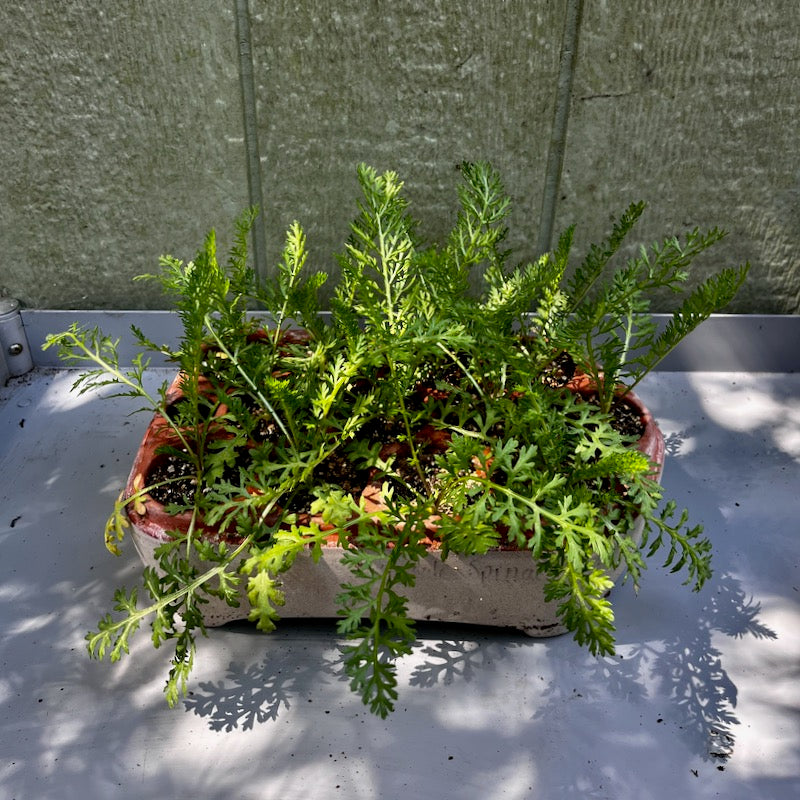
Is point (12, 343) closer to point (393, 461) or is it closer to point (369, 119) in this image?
point (369, 119)

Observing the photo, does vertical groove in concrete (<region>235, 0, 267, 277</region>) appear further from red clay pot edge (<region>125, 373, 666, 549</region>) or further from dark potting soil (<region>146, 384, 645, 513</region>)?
dark potting soil (<region>146, 384, 645, 513</region>)

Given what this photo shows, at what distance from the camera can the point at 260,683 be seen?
79.4 inches

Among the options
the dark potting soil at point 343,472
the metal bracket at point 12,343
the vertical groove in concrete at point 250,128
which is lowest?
the metal bracket at point 12,343

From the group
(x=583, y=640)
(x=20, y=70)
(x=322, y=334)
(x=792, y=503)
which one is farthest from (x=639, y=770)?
(x=20, y=70)

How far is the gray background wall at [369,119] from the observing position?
2.66 meters

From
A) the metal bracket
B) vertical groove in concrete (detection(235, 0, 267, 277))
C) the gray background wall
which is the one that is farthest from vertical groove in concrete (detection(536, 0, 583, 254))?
the metal bracket

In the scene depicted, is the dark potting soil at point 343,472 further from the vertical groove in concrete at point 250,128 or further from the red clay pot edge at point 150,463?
the vertical groove in concrete at point 250,128

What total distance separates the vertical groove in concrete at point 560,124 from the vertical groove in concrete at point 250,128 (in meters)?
1.08

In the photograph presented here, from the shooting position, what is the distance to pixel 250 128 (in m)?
2.83

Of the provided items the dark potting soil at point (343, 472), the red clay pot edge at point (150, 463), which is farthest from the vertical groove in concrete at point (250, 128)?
the dark potting soil at point (343, 472)

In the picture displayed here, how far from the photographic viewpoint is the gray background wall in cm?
266

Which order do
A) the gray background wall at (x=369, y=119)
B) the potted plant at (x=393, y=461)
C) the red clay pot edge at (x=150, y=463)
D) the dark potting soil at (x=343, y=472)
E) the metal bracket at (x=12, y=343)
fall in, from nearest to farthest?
the potted plant at (x=393, y=461), the red clay pot edge at (x=150, y=463), the dark potting soil at (x=343, y=472), the gray background wall at (x=369, y=119), the metal bracket at (x=12, y=343)

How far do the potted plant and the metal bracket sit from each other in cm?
124

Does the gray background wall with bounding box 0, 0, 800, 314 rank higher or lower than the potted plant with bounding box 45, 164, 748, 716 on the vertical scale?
higher
